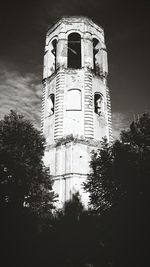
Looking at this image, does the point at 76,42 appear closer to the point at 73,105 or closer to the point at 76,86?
the point at 76,86

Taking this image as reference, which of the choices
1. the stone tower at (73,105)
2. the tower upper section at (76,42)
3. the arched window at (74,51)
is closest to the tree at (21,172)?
the stone tower at (73,105)

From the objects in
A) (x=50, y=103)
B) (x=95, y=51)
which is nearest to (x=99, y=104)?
(x=50, y=103)

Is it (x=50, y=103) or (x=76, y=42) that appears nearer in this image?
(x=50, y=103)

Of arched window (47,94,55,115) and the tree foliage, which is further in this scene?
arched window (47,94,55,115)

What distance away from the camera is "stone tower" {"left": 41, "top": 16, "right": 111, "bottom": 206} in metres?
21.1

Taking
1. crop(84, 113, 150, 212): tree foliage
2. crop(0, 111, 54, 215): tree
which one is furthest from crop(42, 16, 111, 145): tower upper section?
crop(84, 113, 150, 212): tree foliage

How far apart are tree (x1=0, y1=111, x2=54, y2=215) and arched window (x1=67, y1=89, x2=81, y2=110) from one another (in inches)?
230


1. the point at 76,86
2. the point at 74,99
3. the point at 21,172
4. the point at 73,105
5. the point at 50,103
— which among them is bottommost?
the point at 21,172

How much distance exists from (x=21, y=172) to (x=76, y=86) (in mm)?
10741

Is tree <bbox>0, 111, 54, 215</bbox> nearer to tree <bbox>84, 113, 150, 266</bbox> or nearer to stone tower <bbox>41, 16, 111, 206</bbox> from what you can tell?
stone tower <bbox>41, 16, 111, 206</bbox>

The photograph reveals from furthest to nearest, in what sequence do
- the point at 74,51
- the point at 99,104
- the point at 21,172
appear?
1. the point at 74,51
2. the point at 99,104
3. the point at 21,172

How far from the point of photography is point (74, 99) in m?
23.9

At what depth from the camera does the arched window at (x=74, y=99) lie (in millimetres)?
23578

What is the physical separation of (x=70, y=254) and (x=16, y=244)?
3.14 meters
